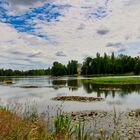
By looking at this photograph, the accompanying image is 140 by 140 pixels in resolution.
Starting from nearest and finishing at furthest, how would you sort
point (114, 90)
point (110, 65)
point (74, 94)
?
1. point (74, 94)
2. point (114, 90)
3. point (110, 65)

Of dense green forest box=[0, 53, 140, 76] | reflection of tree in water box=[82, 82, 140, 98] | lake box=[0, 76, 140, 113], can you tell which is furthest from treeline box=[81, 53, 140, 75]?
lake box=[0, 76, 140, 113]

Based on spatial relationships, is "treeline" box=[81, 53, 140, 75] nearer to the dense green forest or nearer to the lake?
the dense green forest

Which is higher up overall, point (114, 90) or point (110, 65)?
point (110, 65)

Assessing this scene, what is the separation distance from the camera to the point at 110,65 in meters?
158

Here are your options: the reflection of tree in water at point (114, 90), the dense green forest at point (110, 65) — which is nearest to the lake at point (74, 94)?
the reflection of tree in water at point (114, 90)

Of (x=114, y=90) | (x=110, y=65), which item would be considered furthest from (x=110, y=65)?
(x=114, y=90)

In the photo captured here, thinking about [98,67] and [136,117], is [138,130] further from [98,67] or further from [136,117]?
[98,67]

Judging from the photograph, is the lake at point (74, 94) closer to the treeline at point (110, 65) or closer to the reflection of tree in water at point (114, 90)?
the reflection of tree in water at point (114, 90)

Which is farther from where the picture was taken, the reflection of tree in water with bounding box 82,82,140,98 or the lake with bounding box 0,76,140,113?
the reflection of tree in water with bounding box 82,82,140,98

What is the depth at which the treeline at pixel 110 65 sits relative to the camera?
14362cm

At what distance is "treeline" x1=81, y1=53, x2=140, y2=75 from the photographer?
144m

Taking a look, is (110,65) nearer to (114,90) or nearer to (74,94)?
(114,90)

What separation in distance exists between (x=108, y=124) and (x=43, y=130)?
6.74 meters

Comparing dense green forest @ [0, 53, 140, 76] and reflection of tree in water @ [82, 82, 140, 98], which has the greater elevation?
dense green forest @ [0, 53, 140, 76]
